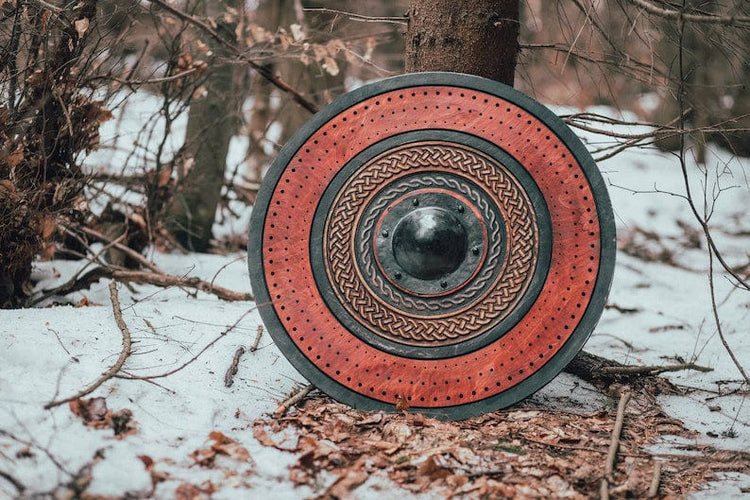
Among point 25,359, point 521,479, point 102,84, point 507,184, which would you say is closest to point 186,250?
point 102,84

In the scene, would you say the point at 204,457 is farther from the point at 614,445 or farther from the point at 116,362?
the point at 614,445

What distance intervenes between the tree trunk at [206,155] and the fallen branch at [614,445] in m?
3.03

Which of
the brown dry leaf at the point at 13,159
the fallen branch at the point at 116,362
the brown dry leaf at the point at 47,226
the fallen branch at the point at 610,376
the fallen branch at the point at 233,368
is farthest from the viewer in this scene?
the brown dry leaf at the point at 47,226

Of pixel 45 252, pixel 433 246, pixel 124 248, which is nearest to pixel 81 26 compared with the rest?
pixel 45 252

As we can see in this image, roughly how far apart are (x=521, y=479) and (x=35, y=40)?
265cm

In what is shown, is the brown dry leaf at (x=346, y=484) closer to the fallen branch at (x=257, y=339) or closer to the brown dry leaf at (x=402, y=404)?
the brown dry leaf at (x=402, y=404)

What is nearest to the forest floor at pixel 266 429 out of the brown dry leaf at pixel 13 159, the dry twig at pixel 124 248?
the dry twig at pixel 124 248

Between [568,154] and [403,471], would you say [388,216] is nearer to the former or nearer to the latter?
[568,154]

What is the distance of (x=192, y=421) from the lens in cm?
246

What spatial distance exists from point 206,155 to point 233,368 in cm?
250

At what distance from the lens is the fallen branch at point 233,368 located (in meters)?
2.78

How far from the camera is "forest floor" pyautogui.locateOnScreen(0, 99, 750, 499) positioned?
6.88 feet

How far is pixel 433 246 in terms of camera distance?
104 inches

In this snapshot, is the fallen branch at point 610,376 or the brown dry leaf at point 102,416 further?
the fallen branch at point 610,376
